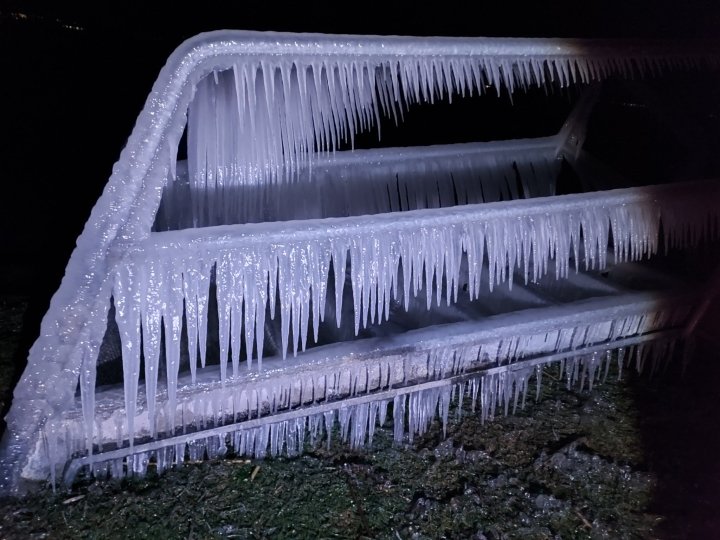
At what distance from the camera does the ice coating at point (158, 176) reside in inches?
66.2

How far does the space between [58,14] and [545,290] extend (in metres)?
5.18

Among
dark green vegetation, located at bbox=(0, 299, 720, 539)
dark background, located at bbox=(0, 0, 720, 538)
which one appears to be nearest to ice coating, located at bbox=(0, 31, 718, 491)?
dark green vegetation, located at bbox=(0, 299, 720, 539)

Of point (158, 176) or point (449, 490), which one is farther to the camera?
point (449, 490)

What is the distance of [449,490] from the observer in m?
2.17

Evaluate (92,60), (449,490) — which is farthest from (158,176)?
(92,60)

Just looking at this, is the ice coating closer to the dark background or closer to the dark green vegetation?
the dark green vegetation

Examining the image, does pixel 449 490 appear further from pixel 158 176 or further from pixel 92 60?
pixel 92 60

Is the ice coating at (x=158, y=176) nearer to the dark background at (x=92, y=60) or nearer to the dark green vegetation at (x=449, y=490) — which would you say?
the dark green vegetation at (x=449, y=490)

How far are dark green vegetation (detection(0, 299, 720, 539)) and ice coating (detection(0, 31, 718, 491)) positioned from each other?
0.64ft

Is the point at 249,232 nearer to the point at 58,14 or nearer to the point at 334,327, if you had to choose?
the point at 334,327

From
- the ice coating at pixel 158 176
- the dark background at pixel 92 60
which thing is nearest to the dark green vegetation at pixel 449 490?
the ice coating at pixel 158 176

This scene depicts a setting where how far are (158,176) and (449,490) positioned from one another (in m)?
1.57

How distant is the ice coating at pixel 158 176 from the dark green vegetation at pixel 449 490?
0.19 meters

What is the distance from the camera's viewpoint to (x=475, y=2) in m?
4.86
